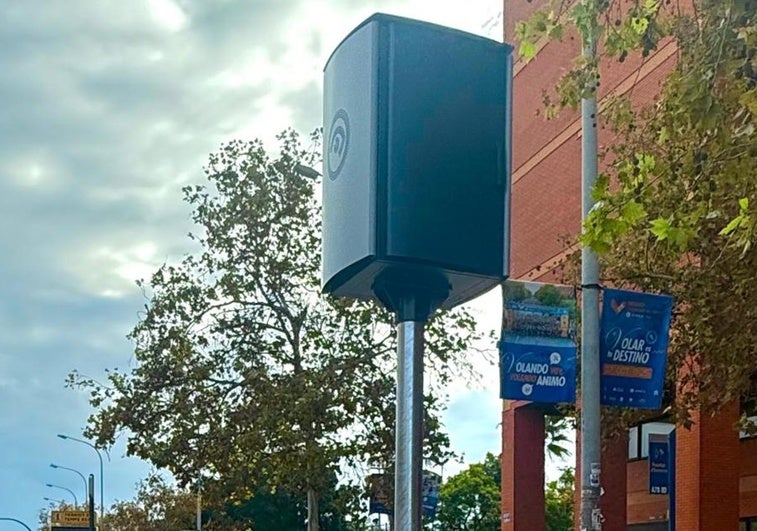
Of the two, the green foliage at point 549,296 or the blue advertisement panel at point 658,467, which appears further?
the blue advertisement panel at point 658,467

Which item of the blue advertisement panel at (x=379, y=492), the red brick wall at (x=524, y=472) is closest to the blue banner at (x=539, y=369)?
the blue advertisement panel at (x=379, y=492)

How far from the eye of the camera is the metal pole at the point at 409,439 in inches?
148

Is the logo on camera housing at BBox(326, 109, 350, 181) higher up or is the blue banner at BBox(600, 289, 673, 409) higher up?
the logo on camera housing at BBox(326, 109, 350, 181)

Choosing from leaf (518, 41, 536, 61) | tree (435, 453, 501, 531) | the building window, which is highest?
leaf (518, 41, 536, 61)

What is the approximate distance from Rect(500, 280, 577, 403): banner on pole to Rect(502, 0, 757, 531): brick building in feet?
19.5

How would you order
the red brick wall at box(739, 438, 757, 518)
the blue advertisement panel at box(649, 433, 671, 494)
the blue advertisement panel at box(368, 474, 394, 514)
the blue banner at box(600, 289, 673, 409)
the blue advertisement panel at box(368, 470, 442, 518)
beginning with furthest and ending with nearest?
1. the red brick wall at box(739, 438, 757, 518)
2. the blue advertisement panel at box(649, 433, 671, 494)
3. the blue advertisement panel at box(368, 474, 394, 514)
4. the blue advertisement panel at box(368, 470, 442, 518)
5. the blue banner at box(600, 289, 673, 409)

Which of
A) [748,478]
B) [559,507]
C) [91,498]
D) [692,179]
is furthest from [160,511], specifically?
[692,179]

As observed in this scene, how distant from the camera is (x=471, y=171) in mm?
3742

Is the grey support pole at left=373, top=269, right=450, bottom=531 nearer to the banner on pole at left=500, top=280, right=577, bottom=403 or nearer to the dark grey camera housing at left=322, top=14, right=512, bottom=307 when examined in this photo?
the dark grey camera housing at left=322, top=14, right=512, bottom=307

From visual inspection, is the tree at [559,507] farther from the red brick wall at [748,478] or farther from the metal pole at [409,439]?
the metal pole at [409,439]

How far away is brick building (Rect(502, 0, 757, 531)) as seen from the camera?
1727cm

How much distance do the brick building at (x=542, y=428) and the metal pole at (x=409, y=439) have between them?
46.0 feet

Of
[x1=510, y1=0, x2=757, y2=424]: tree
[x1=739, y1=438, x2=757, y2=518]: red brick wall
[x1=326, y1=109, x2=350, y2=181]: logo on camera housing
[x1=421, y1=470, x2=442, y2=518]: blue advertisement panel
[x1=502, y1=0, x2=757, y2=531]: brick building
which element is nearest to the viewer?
[x1=326, y1=109, x2=350, y2=181]: logo on camera housing

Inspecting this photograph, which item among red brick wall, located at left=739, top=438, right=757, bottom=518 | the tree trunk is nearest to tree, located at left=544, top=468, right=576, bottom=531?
red brick wall, located at left=739, top=438, right=757, bottom=518
